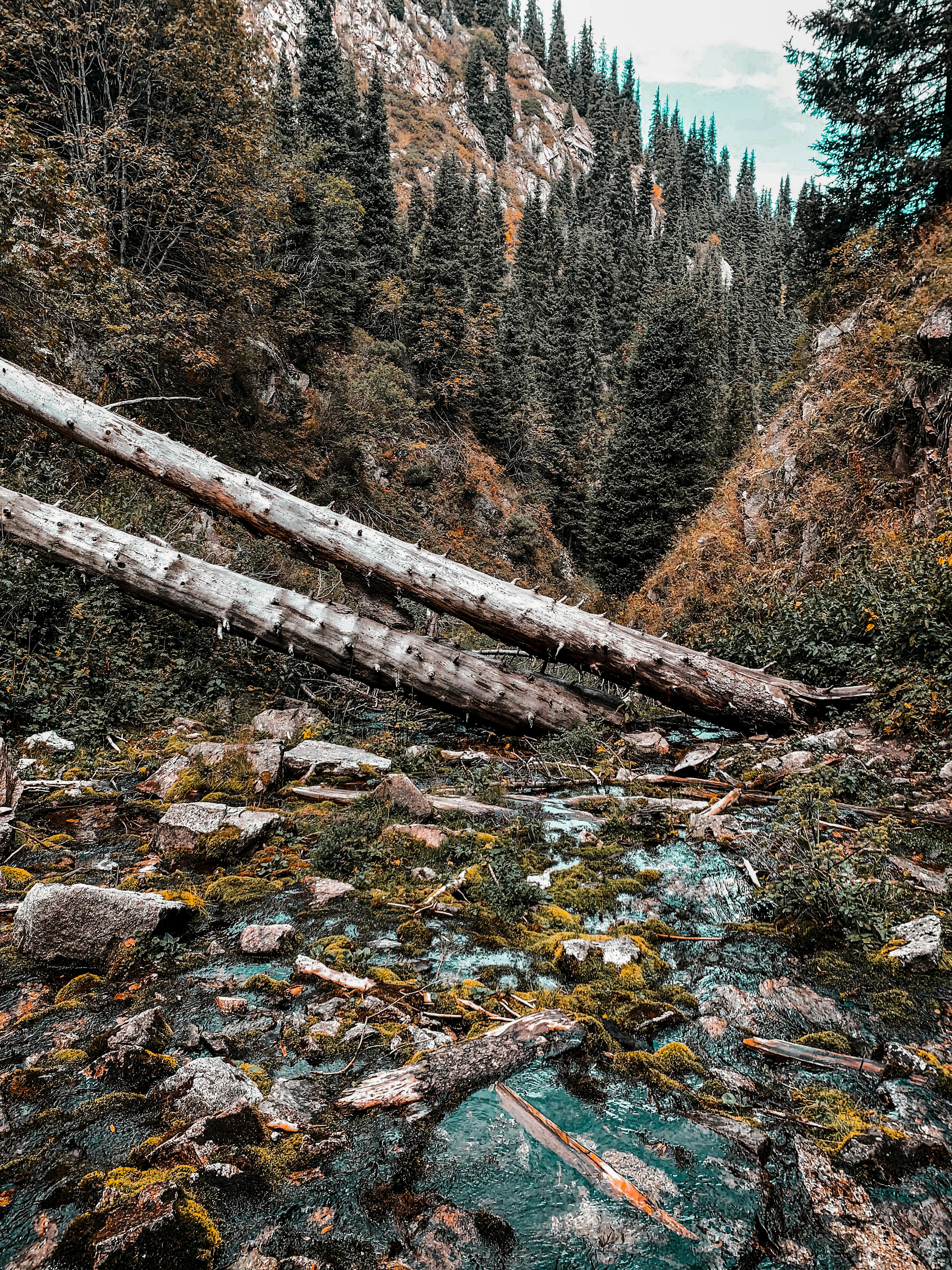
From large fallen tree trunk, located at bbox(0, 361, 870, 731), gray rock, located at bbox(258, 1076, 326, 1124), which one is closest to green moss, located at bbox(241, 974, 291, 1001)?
gray rock, located at bbox(258, 1076, 326, 1124)

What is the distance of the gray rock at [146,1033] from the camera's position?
2621mm

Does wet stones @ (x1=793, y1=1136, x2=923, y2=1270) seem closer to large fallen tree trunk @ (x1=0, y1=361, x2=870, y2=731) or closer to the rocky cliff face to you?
large fallen tree trunk @ (x1=0, y1=361, x2=870, y2=731)

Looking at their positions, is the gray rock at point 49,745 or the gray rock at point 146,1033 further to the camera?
the gray rock at point 49,745

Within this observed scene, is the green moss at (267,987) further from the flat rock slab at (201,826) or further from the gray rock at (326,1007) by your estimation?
the flat rock slab at (201,826)

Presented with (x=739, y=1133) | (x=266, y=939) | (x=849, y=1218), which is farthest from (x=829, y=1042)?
(x=266, y=939)

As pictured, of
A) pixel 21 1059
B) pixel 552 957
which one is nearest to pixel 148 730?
pixel 21 1059

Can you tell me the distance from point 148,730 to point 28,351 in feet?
25.4

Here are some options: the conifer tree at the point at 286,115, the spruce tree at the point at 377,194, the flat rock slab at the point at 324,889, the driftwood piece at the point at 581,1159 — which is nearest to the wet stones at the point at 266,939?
the flat rock slab at the point at 324,889

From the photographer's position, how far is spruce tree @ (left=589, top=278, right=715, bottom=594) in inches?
918

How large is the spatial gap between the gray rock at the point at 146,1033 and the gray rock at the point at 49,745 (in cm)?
453

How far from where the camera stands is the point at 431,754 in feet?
24.8

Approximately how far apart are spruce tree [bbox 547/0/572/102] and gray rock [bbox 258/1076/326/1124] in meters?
152

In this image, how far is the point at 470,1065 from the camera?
2650 millimetres

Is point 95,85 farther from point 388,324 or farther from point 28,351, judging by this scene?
point 388,324
